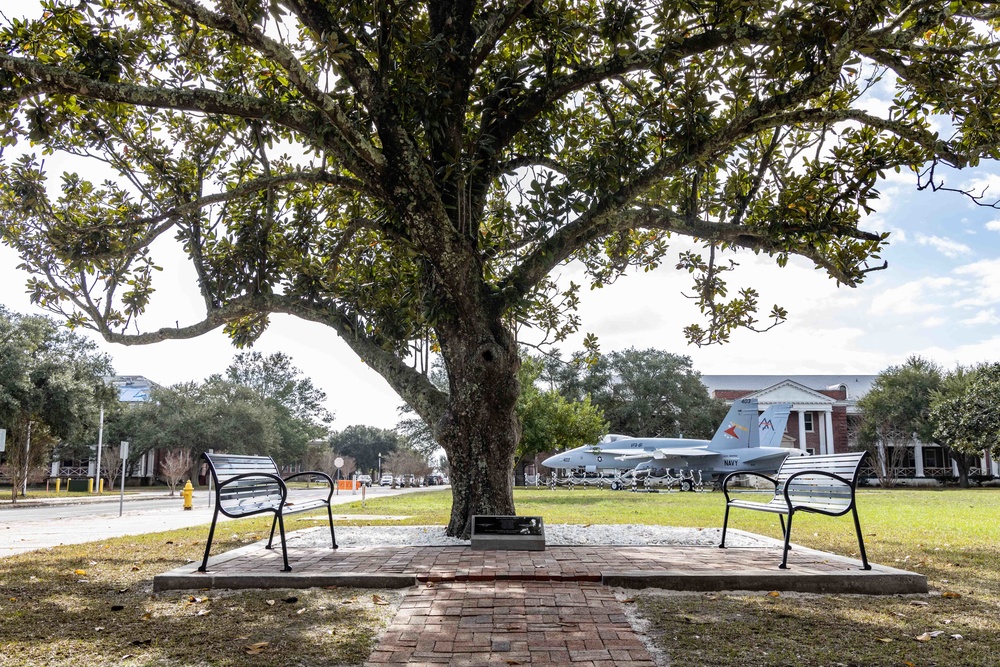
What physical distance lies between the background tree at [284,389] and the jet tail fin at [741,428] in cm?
3893

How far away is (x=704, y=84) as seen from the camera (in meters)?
8.71

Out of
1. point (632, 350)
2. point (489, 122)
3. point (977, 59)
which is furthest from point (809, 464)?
point (632, 350)

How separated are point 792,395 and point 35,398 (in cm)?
5363

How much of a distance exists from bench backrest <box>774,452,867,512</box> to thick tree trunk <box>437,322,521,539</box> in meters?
2.85

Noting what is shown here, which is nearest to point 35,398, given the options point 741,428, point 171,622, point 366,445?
point 171,622

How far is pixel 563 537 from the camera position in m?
8.34

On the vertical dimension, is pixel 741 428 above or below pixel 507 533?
above

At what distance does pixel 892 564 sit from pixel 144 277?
10.1 m

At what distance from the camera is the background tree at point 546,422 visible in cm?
3103

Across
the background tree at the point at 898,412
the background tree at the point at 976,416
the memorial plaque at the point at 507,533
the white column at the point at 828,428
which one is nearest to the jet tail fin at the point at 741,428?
the background tree at the point at 976,416

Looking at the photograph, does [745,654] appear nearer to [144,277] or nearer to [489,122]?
[489,122]

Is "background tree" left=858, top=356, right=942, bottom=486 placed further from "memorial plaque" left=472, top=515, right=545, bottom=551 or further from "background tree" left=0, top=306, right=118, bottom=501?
"memorial plaque" left=472, top=515, right=545, bottom=551

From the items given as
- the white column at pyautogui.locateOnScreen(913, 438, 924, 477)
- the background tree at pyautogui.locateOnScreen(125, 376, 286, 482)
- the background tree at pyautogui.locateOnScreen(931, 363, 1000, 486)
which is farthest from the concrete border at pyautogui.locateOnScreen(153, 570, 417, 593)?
the white column at pyautogui.locateOnScreen(913, 438, 924, 477)

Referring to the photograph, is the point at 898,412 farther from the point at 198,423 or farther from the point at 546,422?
the point at 198,423
